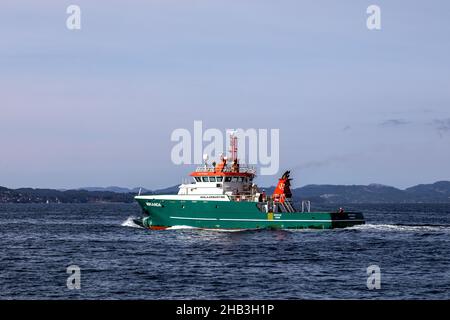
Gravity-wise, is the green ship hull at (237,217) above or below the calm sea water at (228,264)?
above

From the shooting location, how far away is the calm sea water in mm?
35594

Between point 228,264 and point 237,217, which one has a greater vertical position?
point 237,217

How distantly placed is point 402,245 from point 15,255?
33.2 meters

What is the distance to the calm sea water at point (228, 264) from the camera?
117 feet

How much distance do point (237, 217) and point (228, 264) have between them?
73.9 ft

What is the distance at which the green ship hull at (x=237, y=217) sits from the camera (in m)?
68.4

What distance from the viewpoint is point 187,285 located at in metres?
37.3

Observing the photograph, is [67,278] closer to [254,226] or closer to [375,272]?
[375,272]

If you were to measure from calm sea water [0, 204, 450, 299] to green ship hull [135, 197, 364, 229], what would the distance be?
4.69 ft

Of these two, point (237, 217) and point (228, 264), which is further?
point (237, 217)

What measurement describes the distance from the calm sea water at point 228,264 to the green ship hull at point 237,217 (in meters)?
1.43

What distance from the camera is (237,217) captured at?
68500mm

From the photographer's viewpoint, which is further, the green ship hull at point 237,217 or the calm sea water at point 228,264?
A: the green ship hull at point 237,217
